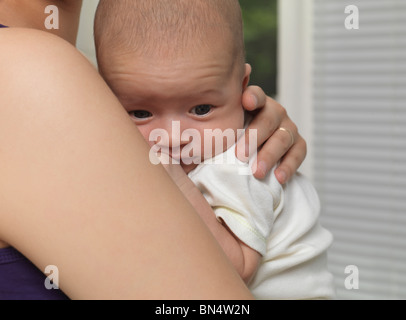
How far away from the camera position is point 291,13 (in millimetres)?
2799

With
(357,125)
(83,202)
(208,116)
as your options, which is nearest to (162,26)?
(208,116)

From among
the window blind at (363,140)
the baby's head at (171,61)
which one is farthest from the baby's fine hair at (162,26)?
the window blind at (363,140)

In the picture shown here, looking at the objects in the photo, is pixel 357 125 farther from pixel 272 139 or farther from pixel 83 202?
pixel 83 202

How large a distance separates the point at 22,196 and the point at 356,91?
90.3 inches

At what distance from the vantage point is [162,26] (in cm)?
93

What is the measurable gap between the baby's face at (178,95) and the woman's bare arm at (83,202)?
303 mm

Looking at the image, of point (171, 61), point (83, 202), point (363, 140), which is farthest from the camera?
point (363, 140)

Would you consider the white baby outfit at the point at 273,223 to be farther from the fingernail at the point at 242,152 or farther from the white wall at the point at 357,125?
the white wall at the point at 357,125

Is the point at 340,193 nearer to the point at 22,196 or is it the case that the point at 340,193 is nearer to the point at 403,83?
the point at 403,83

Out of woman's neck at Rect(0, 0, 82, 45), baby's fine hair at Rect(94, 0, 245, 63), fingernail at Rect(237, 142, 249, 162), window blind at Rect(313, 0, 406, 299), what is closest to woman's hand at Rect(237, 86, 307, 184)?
fingernail at Rect(237, 142, 249, 162)

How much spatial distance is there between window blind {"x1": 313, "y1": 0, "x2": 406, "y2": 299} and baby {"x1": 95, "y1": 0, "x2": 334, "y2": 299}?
1724 mm

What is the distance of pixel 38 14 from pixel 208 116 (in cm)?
34

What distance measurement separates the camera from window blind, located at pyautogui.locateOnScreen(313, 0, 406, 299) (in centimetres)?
261
